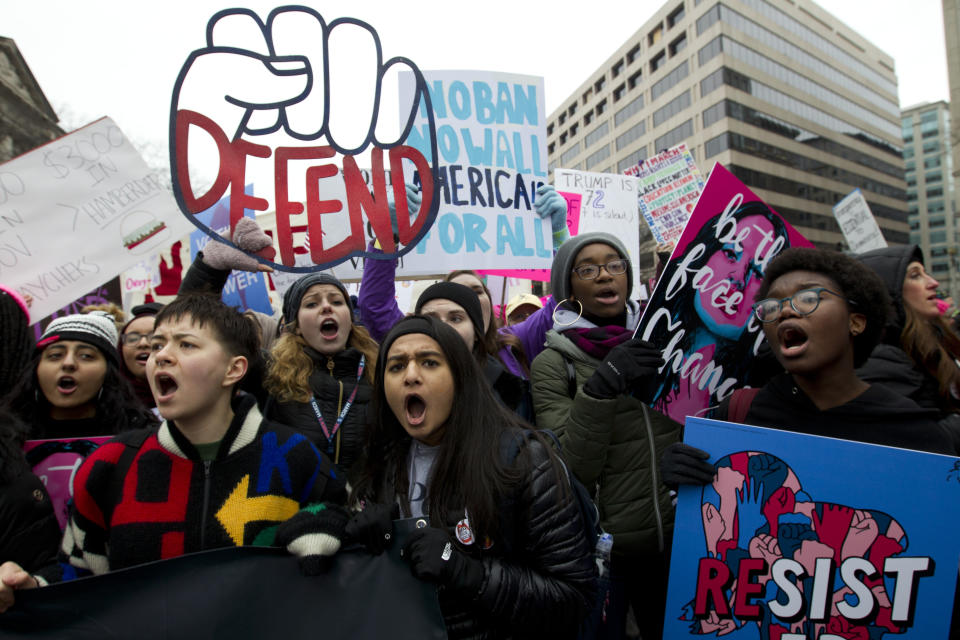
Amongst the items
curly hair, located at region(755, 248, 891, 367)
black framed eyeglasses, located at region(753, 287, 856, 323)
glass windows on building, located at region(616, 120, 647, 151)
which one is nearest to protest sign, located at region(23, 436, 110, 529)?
black framed eyeglasses, located at region(753, 287, 856, 323)

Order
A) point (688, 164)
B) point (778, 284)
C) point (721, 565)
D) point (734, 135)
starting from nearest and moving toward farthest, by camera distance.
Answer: point (721, 565) → point (778, 284) → point (688, 164) → point (734, 135)

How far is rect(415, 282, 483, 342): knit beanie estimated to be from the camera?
2521mm

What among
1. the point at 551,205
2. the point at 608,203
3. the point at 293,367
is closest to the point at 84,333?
the point at 293,367

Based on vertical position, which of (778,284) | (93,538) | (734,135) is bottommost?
(93,538)

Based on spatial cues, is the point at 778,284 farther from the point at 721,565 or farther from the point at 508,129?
the point at 508,129

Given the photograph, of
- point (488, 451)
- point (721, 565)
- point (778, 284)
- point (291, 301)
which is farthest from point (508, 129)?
point (721, 565)

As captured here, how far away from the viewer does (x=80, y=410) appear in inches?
86.8

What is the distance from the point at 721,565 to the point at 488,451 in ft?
2.59

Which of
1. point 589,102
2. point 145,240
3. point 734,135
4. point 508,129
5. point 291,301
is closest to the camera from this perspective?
point 291,301

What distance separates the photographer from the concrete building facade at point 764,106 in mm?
49031

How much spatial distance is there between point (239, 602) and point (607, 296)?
5.74 ft

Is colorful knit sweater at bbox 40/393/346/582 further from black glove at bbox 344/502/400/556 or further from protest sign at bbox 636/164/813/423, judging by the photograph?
protest sign at bbox 636/164/813/423

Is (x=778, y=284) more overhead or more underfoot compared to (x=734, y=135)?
more underfoot

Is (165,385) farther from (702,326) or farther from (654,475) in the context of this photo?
(702,326)
